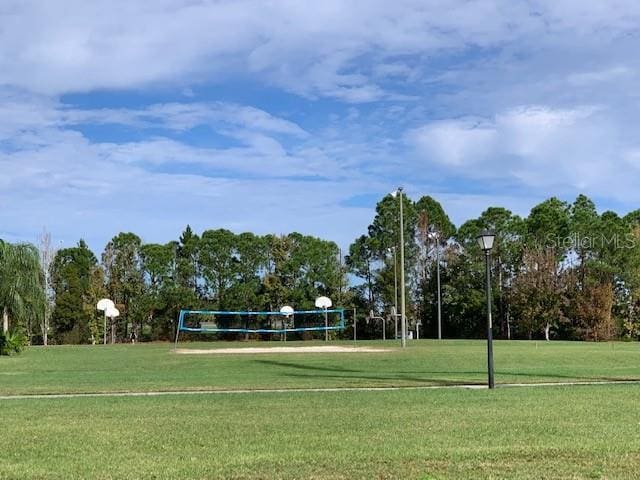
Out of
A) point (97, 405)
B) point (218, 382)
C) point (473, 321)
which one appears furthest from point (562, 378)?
point (473, 321)

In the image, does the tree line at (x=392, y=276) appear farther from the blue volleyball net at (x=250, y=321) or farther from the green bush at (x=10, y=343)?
the green bush at (x=10, y=343)

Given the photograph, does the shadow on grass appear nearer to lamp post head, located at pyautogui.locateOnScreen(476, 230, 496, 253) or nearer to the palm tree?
lamp post head, located at pyautogui.locateOnScreen(476, 230, 496, 253)

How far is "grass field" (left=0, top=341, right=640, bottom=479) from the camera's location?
6.70 meters

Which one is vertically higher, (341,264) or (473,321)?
(341,264)

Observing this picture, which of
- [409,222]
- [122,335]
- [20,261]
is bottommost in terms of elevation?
[122,335]

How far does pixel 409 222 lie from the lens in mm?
64625

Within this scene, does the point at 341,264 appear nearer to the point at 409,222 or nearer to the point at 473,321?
the point at 409,222

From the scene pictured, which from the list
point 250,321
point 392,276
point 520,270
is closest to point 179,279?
point 250,321

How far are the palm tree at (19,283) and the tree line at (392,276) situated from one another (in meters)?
18.7

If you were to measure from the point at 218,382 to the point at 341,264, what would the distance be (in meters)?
46.5

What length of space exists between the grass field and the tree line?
137ft

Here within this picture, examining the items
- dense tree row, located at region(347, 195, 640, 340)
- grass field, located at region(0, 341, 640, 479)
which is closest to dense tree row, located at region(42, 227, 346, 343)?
dense tree row, located at region(347, 195, 640, 340)

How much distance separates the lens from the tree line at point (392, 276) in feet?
185

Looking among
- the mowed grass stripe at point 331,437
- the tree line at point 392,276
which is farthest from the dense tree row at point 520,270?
the mowed grass stripe at point 331,437
